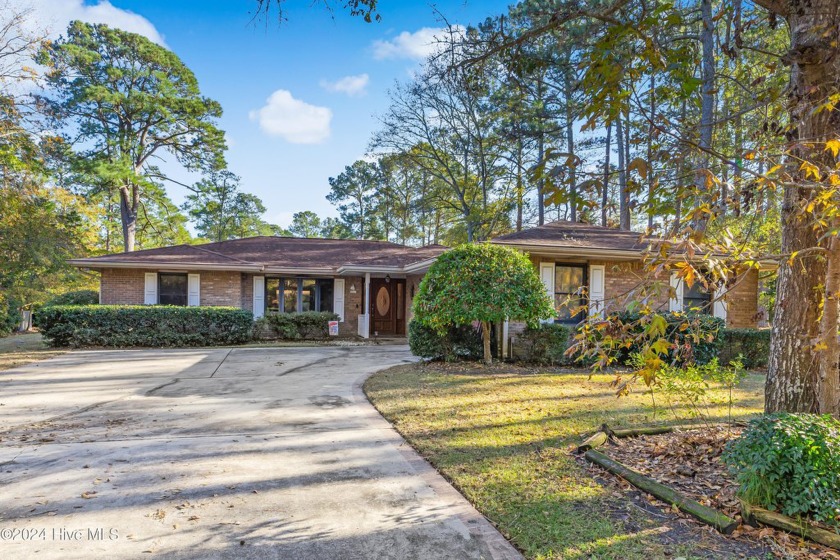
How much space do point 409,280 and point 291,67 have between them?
8.35 m

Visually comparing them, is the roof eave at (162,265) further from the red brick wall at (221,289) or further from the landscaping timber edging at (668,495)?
the landscaping timber edging at (668,495)

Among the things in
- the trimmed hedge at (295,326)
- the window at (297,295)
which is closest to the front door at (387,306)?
the window at (297,295)

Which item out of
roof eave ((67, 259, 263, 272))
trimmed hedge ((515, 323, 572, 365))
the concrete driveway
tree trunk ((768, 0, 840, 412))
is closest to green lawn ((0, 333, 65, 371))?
roof eave ((67, 259, 263, 272))

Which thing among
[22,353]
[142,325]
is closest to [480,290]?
[142,325]

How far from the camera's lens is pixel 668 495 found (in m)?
3.12

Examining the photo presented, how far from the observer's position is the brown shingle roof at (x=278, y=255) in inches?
583

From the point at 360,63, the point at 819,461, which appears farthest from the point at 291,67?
the point at 819,461

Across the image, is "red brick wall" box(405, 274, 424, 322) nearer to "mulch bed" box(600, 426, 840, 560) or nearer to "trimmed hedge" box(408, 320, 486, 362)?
"trimmed hedge" box(408, 320, 486, 362)

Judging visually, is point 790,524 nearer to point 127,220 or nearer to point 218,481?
point 218,481

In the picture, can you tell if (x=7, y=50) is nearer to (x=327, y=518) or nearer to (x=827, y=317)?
(x=327, y=518)

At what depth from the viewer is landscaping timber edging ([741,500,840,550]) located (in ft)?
8.21

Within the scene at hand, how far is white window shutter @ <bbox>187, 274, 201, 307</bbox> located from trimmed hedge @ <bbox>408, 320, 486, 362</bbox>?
8.82 m

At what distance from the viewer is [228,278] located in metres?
15.4

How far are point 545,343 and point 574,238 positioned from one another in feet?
11.1
